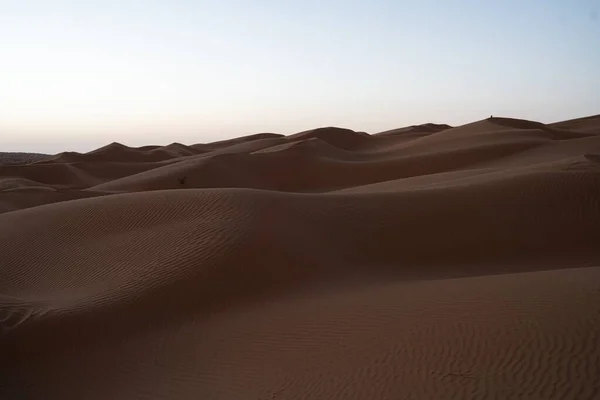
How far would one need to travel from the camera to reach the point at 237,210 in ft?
26.6

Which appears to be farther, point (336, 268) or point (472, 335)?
point (336, 268)

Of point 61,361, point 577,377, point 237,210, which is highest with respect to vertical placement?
point 237,210

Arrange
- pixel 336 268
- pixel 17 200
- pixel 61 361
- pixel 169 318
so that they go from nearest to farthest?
pixel 61 361, pixel 169 318, pixel 336 268, pixel 17 200

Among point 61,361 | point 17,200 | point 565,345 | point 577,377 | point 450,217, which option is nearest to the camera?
point 577,377

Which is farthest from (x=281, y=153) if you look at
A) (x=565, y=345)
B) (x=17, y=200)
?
(x=565, y=345)

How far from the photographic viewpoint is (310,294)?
618 centimetres

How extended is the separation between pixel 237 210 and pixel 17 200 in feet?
32.3

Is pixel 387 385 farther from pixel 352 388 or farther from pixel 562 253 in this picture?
pixel 562 253

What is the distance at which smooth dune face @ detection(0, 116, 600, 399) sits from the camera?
13.1ft

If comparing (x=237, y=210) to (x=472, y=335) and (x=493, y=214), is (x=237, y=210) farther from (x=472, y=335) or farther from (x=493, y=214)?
(x=472, y=335)

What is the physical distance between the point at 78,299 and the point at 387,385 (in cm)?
370

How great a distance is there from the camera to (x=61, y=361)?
531 centimetres

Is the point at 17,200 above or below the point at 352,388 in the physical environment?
above

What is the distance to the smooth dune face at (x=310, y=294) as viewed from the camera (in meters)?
4.00
